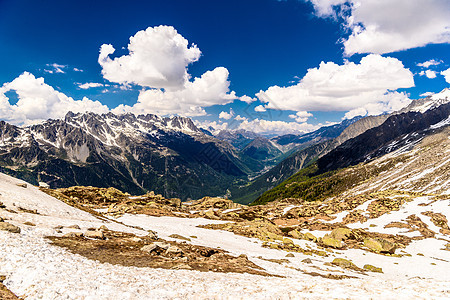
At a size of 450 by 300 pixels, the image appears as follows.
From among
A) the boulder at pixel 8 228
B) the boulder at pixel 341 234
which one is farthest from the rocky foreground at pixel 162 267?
the boulder at pixel 341 234

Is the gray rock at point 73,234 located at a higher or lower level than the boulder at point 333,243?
higher

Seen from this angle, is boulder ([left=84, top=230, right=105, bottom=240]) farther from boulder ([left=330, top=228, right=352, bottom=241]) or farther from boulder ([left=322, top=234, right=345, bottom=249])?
boulder ([left=330, top=228, right=352, bottom=241])

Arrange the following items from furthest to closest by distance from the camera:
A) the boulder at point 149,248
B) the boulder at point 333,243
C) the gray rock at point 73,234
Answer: the boulder at point 333,243, the boulder at point 149,248, the gray rock at point 73,234

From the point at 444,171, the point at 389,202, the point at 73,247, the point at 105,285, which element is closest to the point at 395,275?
the point at 105,285

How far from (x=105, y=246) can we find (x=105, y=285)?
9.48 meters

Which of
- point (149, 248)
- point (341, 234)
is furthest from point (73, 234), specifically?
point (341, 234)

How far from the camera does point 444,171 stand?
510 ft

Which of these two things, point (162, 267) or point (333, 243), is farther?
point (333, 243)

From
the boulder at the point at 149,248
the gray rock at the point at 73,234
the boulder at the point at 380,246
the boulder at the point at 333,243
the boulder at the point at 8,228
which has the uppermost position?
the boulder at the point at 8,228

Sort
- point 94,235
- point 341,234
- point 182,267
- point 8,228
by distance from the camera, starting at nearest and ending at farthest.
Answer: point 8,228, point 182,267, point 94,235, point 341,234

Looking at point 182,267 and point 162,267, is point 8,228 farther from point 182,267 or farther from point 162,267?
point 182,267

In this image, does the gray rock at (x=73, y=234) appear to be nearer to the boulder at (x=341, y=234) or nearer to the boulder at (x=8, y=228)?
the boulder at (x=8, y=228)

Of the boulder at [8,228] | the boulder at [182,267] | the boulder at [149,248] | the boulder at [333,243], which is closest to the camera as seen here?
the boulder at [8,228]

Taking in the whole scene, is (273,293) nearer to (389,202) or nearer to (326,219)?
(326,219)
